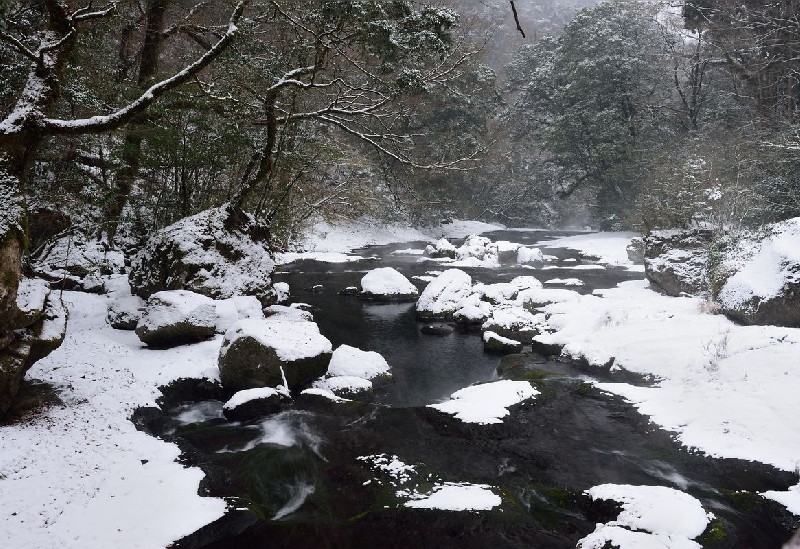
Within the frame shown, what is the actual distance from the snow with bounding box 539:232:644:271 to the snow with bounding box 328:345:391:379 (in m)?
16.1

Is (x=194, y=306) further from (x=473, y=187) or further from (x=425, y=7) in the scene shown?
(x=473, y=187)

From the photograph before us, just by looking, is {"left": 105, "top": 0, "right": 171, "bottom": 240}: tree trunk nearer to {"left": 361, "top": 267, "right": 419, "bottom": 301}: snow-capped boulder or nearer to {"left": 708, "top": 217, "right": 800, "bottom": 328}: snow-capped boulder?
{"left": 361, "top": 267, "right": 419, "bottom": 301}: snow-capped boulder

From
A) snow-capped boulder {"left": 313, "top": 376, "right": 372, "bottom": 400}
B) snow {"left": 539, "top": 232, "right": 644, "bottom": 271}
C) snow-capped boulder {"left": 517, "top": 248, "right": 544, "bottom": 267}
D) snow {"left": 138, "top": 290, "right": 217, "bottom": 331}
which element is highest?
snow {"left": 539, "top": 232, "right": 644, "bottom": 271}

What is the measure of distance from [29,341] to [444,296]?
10610 mm

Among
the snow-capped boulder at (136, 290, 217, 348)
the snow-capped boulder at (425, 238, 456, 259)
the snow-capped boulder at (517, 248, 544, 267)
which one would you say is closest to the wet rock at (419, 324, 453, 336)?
the snow-capped boulder at (136, 290, 217, 348)

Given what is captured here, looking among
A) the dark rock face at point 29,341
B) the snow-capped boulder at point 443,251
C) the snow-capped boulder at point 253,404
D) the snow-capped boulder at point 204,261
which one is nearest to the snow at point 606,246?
the snow-capped boulder at point 443,251

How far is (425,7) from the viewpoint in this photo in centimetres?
862

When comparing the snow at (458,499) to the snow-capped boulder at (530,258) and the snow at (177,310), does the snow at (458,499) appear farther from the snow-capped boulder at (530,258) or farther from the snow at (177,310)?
the snow-capped boulder at (530,258)

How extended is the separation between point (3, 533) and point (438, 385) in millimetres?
6898

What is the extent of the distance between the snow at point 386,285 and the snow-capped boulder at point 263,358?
25.4ft

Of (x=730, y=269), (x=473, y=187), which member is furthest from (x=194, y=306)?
(x=473, y=187)

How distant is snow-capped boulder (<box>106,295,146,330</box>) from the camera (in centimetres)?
965

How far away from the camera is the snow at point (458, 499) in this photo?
5.02 metres

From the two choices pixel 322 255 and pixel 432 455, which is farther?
pixel 322 255
